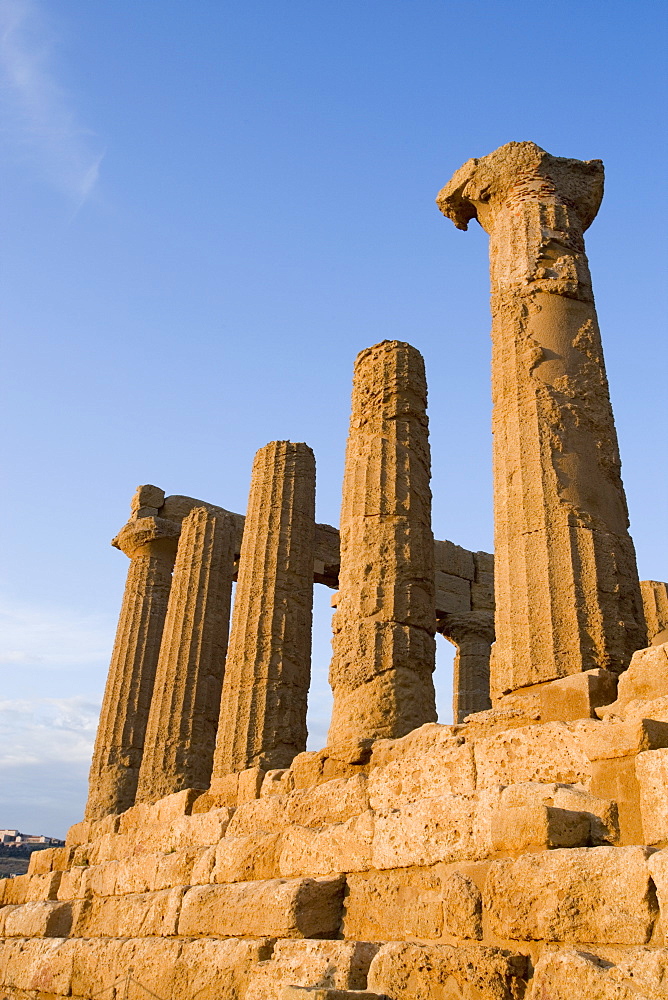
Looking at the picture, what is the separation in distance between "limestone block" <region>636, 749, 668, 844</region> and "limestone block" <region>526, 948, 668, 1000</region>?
0.78 metres

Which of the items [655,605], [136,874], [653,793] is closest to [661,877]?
[653,793]

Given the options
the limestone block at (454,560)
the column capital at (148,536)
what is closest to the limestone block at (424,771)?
the column capital at (148,536)

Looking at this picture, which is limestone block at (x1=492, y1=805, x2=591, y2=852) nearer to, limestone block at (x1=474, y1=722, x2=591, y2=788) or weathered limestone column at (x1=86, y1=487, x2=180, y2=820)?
limestone block at (x1=474, y1=722, x2=591, y2=788)

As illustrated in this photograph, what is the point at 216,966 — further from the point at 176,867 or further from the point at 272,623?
the point at 272,623

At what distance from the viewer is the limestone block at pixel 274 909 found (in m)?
7.19

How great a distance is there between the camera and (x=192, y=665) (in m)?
17.2

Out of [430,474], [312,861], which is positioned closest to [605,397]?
[430,474]

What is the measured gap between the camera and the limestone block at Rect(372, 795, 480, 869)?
21.2 feet

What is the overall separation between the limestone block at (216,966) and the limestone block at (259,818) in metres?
1.27

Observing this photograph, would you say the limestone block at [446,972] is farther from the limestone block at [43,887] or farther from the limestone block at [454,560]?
→ the limestone block at [454,560]

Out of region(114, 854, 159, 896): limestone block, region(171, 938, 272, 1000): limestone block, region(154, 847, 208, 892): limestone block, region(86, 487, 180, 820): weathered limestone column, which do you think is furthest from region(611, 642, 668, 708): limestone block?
region(86, 487, 180, 820): weathered limestone column

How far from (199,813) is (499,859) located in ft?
18.6

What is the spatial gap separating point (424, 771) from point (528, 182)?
22.6ft

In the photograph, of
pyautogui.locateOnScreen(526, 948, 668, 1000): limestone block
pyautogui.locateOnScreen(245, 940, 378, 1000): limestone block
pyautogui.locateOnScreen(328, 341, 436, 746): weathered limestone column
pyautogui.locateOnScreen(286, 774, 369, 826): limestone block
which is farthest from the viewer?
pyautogui.locateOnScreen(328, 341, 436, 746): weathered limestone column
